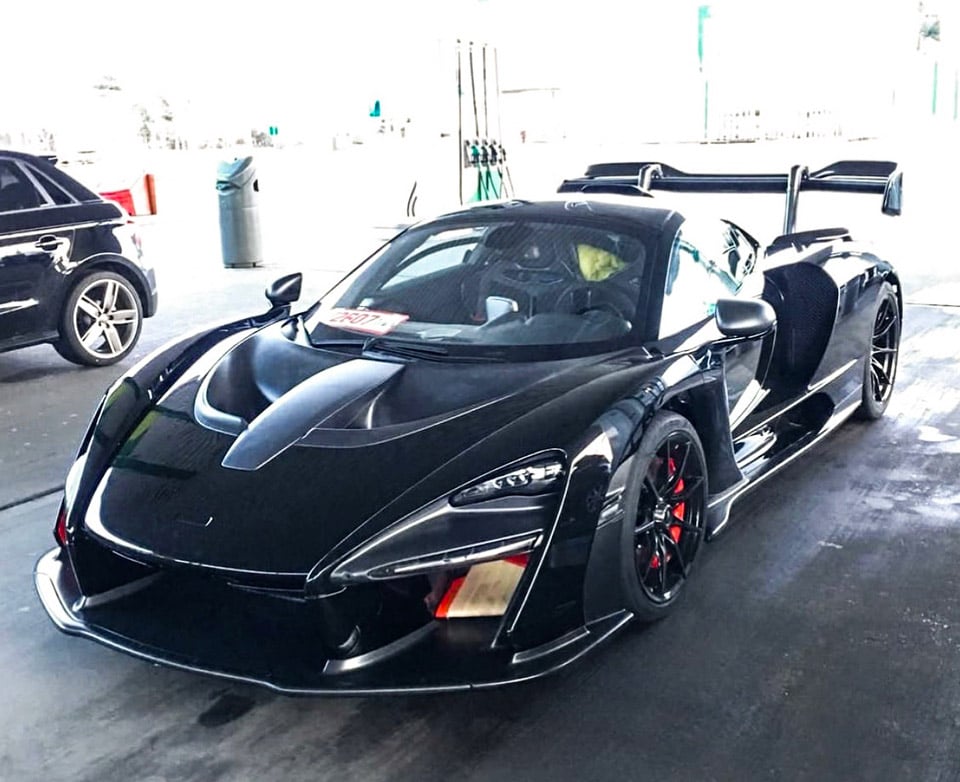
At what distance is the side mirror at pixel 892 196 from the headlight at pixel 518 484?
10.5 ft

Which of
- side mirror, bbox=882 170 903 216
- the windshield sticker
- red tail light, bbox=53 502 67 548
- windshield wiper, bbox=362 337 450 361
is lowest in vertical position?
red tail light, bbox=53 502 67 548

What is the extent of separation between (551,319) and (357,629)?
52.0 inches

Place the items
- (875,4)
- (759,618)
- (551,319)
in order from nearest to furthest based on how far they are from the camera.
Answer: (759,618)
(551,319)
(875,4)

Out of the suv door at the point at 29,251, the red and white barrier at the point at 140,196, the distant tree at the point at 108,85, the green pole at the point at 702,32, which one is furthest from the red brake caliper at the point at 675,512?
the green pole at the point at 702,32

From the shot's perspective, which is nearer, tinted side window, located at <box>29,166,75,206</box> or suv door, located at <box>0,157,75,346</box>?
suv door, located at <box>0,157,75,346</box>

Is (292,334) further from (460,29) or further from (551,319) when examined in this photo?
(460,29)

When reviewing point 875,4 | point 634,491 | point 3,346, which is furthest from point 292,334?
point 875,4

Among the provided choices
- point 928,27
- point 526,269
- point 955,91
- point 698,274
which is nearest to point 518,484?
point 526,269

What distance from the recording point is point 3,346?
6.04 meters

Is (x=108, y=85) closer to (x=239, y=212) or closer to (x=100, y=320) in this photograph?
(x=239, y=212)

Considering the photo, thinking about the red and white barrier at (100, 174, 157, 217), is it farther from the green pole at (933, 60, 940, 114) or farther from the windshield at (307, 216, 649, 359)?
the green pole at (933, 60, 940, 114)

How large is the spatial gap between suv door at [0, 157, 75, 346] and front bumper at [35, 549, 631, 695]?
395 centimetres

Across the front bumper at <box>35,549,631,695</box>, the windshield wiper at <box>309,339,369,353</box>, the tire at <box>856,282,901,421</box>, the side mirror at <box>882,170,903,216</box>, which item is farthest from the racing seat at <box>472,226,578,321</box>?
the side mirror at <box>882,170,903,216</box>

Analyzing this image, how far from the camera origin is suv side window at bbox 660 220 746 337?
10.9 feet
